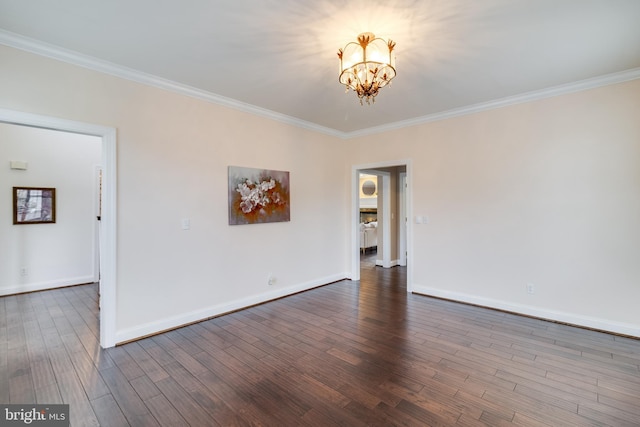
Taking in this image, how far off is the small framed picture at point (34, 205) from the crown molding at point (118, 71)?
3.48m

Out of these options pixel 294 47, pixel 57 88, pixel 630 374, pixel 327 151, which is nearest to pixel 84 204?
pixel 57 88

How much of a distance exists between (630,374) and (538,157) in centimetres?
236

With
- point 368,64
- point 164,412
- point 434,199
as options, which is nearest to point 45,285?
point 164,412

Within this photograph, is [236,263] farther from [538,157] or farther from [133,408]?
[538,157]

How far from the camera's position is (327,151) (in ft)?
17.2

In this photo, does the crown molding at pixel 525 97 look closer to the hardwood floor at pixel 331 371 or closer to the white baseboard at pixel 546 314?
the white baseboard at pixel 546 314

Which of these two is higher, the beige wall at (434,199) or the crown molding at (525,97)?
the crown molding at (525,97)

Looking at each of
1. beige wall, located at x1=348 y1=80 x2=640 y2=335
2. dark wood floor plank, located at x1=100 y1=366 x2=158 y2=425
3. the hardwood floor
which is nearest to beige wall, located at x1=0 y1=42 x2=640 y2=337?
beige wall, located at x1=348 y1=80 x2=640 y2=335

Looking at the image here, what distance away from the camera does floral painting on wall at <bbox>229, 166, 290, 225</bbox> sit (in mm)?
3864

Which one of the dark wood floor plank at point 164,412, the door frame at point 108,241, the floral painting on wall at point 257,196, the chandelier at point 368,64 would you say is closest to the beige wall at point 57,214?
the door frame at point 108,241

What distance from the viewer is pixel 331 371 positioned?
2459 millimetres

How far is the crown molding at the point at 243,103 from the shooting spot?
8.20ft

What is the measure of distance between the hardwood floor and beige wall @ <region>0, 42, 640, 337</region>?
0.46m

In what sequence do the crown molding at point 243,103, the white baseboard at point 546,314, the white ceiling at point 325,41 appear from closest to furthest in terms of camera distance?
the white ceiling at point 325,41 < the crown molding at point 243,103 < the white baseboard at point 546,314
